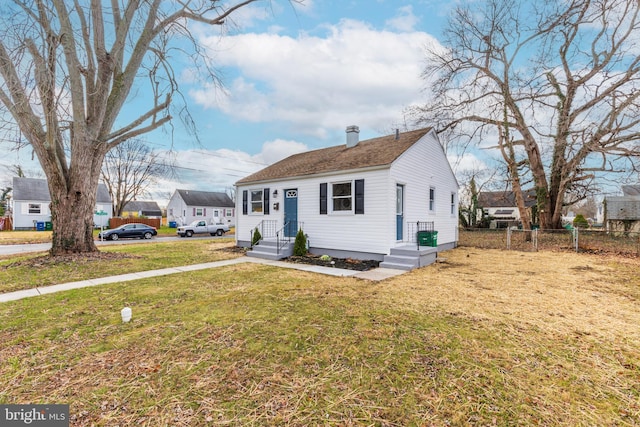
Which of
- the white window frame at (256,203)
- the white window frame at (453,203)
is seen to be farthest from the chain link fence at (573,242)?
the white window frame at (256,203)

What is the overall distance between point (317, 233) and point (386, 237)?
9.70 ft

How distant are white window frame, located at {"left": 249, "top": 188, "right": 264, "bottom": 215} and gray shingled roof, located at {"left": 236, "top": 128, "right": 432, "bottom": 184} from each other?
541 millimetres

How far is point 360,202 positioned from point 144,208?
63.6m

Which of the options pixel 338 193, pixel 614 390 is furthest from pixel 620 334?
pixel 338 193

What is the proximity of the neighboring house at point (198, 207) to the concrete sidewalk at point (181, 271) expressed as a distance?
34769mm

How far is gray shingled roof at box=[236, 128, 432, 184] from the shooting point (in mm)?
10312

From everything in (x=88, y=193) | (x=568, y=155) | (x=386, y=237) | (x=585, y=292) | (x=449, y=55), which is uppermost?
(x=449, y=55)

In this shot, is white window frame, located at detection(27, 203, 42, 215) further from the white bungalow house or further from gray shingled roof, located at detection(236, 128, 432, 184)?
gray shingled roof, located at detection(236, 128, 432, 184)

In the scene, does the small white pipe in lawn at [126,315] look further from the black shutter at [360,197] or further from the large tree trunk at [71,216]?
the large tree trunk at [71,216]

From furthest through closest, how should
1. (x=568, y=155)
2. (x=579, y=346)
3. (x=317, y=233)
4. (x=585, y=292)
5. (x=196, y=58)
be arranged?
(x=568, y=155) < (x=317, y=233) < (x=196, y=58) < (x=585, y=292) < (x=579, y=346)

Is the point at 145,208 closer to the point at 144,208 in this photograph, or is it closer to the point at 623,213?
the point at 144,208

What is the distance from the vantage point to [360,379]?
275cm

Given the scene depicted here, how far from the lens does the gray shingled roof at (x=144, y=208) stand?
58.7 m

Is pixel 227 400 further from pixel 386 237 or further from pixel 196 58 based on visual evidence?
pixel 196 58
